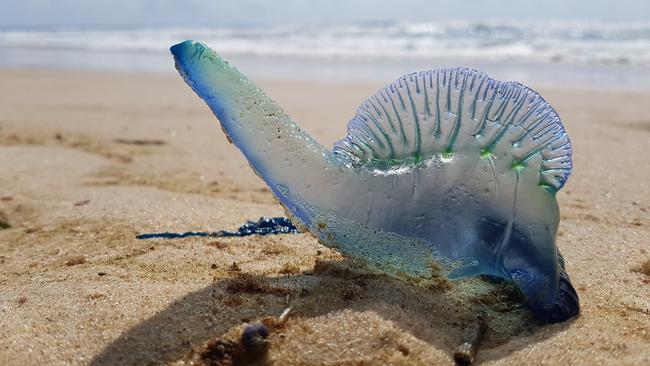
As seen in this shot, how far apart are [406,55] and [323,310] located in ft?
50.7

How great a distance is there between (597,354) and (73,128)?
5207 mm

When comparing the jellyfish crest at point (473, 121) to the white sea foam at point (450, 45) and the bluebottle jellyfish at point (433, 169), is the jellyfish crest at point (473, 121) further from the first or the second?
the white sea foam at point (450, 45)

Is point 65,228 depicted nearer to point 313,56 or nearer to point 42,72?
point 42,72

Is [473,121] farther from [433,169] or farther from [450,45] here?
[450,45]

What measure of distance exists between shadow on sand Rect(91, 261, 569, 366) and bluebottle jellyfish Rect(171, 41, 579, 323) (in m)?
0.11

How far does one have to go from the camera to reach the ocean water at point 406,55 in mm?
12414

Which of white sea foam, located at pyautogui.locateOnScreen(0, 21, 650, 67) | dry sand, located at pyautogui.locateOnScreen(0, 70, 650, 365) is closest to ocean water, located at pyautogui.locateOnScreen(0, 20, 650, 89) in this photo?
white sea foam, located at pyautogui.locateOnScreen(0, 21, 650, 67)

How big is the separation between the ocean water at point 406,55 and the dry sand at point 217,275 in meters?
6.85

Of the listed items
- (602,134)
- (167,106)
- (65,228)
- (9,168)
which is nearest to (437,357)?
(65,228)

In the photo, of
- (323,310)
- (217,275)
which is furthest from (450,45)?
(323,310)

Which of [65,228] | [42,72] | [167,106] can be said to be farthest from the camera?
[42,72]

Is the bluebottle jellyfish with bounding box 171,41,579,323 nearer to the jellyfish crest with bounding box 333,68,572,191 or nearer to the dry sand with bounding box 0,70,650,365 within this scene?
the jellyfish crest with bounding box 333,68,572,191

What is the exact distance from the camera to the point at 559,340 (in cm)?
219

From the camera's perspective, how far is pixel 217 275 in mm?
2686
